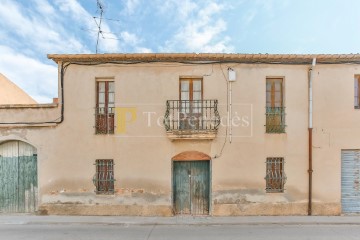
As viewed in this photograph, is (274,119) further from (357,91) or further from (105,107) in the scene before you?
(105,107)

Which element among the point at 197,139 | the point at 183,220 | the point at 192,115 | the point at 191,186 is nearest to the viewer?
the point at 183,220

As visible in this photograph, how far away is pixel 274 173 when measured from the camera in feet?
27.6

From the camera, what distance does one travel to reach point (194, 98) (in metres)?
8.56

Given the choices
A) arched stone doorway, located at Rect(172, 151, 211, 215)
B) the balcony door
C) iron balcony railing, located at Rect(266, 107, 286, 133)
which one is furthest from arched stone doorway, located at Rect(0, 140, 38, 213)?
iron balcony railing, located at Rect(266, 107, 286, 133)

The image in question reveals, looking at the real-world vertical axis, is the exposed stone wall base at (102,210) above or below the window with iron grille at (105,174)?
below

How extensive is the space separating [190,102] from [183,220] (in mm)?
4426

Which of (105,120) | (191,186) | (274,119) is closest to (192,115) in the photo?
(191,186)

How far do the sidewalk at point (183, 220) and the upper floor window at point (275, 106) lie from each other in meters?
3.31

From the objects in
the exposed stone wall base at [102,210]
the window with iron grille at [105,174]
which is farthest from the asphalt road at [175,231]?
the window with iron grille at [105,174]

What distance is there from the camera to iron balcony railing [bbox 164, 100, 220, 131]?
8227mm

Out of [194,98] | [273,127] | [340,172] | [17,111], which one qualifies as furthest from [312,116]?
[17,111]

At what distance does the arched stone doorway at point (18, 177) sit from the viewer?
8.58 m

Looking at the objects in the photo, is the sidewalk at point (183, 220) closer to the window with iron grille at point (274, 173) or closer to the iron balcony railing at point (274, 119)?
the window with iron grille at point (274, 173)

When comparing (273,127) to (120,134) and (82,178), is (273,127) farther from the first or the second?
(82,178)
